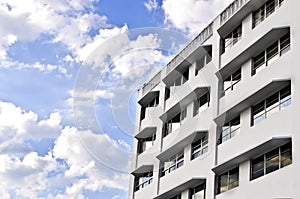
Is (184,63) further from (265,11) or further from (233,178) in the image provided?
(233,178)

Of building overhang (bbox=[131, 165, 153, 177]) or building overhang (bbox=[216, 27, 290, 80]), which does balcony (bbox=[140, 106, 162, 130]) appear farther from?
building overhang (bbox=[216, 27, 290, 80])

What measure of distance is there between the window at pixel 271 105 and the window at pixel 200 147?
3.69m

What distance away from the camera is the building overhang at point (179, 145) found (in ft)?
79.0

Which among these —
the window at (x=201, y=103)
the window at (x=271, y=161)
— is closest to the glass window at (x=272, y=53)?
the window at (x=271, y=161)

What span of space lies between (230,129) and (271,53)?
336cm

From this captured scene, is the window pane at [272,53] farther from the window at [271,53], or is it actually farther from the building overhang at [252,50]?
the building overhang at [252,50]

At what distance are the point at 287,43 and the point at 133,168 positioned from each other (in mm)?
13905

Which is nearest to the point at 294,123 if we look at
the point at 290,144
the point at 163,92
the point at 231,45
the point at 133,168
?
the point at 290,144

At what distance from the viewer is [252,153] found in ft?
63.1

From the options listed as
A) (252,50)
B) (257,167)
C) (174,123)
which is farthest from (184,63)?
(257,167)

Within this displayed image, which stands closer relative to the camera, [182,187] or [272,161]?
[272,161]

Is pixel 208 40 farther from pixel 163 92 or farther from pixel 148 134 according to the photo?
pixel 148 134

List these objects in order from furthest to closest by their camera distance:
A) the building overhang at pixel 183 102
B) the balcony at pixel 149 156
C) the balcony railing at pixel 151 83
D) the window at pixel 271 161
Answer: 1. the balcony railing at pixel 151 83
2. the balcony at pixel 149 156
3. the building overhang at pixel 183 102
4. the window at pixel 271 161

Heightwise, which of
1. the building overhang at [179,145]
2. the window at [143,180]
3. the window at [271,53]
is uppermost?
the window at [271,53]
